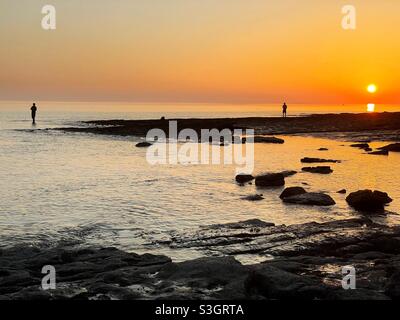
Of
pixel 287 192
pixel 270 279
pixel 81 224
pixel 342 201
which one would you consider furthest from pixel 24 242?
pixel 342 201

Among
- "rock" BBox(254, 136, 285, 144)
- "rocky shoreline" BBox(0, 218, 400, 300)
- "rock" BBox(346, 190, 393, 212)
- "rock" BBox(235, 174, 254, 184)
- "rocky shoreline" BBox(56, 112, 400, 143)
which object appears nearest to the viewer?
"rocky shoreline" BBox(0, 218, 400, 300)

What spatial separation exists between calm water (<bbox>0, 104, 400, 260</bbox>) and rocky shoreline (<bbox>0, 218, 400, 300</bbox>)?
5.62 ft

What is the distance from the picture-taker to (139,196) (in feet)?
74.3

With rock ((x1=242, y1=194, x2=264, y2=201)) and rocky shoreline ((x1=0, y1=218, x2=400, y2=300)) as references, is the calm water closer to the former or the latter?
rock ((x1=242, y1=194, x2=264, y2=201))

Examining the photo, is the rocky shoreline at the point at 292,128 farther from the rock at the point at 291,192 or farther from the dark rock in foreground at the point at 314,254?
the dark rock in foreground at the point at 314,254

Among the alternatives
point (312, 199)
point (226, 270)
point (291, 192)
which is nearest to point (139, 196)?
point (291, 192)

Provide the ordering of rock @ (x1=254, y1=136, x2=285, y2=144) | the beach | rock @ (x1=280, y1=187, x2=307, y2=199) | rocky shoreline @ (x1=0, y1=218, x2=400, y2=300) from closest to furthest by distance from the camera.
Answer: rocky shoreline @ (x1=0, y1=218, x2=400, y2=300) → the beach → rock @ (x1=280, y1=187, x2=307, y2=199) → rock @ (x1=254, y1=136, x2=285, y2=144)

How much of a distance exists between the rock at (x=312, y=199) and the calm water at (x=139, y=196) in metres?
0.48

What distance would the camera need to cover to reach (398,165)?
33250 mm

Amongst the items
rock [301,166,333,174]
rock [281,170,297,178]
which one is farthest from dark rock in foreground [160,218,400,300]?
rock [301,166,333,174]

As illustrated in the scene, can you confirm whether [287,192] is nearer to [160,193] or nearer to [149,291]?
[160,193]

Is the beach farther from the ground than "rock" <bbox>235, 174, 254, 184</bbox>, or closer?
closer

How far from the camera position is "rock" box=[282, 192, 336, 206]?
1966 centimetres
